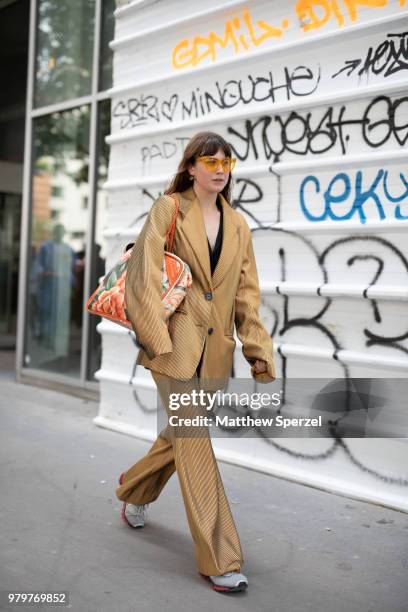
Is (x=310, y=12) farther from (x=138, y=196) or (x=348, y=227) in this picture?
(x=138, y=196)

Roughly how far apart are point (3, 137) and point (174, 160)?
6010 mm

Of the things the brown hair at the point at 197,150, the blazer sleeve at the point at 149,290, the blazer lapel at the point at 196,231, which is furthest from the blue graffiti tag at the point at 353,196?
the blazer sleeve at the point at 149,290

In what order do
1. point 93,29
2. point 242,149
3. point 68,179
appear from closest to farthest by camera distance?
point 242,149, point 93,29, point 68,179

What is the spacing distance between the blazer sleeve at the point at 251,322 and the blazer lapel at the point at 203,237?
94 millimetres

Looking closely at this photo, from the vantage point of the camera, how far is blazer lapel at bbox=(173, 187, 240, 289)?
3236 mm

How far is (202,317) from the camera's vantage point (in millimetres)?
3227

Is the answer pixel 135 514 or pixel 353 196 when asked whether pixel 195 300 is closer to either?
pixel 135 514

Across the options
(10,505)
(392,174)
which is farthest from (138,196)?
(10,505)

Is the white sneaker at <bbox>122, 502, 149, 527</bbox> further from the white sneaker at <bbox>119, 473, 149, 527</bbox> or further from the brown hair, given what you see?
the brown hair

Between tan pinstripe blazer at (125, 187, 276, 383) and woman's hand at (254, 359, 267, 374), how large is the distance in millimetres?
19

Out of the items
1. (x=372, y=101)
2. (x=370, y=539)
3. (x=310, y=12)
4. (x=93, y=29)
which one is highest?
(x=93, y=29)

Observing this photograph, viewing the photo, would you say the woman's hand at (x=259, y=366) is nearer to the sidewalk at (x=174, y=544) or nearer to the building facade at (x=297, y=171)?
the sidewalk at (x=174, y=544)

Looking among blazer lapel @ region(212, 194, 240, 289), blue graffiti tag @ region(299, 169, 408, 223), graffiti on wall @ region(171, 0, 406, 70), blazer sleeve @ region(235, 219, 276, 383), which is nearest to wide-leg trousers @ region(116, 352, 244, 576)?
blazer sleeve @ region(235, 219, 276, 383)

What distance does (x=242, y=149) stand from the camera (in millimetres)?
5020
